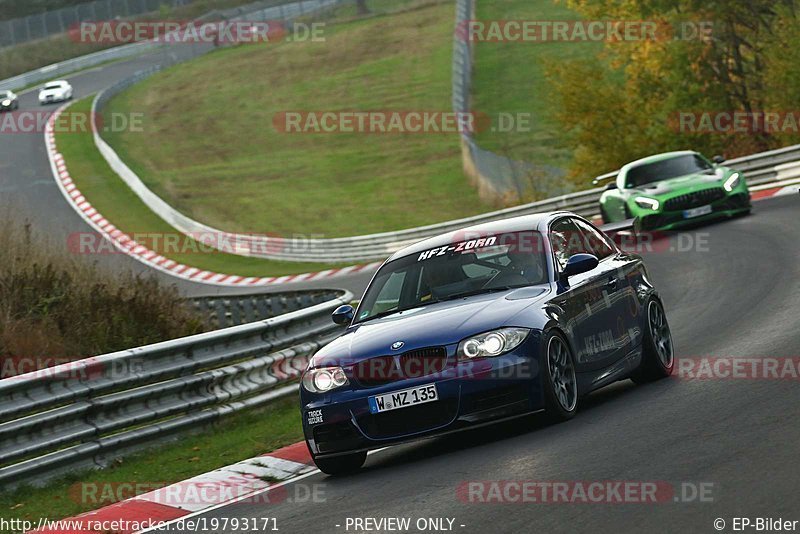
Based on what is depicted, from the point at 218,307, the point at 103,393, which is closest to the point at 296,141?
the point at 218,307

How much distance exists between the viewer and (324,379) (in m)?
8.99

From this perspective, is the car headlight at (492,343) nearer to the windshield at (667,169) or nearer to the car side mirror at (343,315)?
the car side mirror at (343,315)

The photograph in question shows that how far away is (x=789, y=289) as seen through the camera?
14.8 metres

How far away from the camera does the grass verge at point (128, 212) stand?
1378 inches

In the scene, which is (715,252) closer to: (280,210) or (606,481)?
(606,481)

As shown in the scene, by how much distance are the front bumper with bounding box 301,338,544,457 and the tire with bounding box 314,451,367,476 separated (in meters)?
0.28

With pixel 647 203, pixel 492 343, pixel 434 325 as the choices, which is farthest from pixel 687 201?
pixel 492 343

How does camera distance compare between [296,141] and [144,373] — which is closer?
[144,373]

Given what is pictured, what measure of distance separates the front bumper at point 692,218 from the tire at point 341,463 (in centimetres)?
1475

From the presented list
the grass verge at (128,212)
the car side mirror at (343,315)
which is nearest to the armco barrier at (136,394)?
the car side mirror at (343,315)

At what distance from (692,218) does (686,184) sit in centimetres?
60

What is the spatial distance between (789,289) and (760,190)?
47.3 feet

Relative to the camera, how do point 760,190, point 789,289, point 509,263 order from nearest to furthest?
point 509,263
point 789,289
point 760,190

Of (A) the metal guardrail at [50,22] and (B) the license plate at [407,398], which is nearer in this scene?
(B) the license plate at [407,398]
